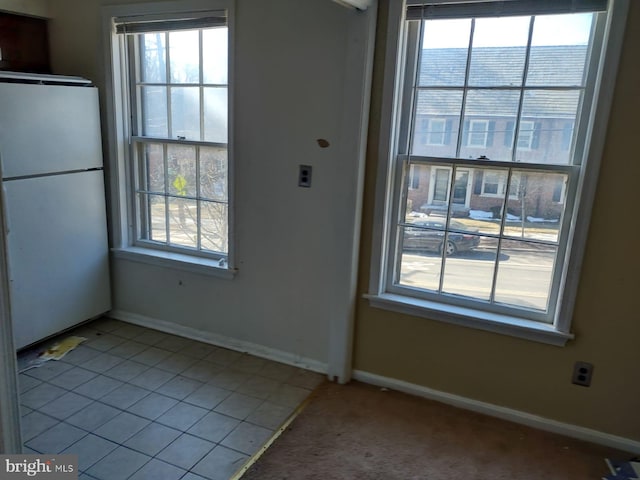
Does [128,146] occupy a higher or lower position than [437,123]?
lower

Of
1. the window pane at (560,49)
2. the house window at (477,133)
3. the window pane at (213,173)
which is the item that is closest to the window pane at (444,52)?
the house window at (477,133)

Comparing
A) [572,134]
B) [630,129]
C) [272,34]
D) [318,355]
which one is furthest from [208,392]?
[630,129]

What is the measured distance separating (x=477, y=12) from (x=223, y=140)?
1547 millimetres

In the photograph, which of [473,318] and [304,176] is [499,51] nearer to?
[304,176]

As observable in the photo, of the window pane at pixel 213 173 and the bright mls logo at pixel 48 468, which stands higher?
the window pane at pixel 213 173

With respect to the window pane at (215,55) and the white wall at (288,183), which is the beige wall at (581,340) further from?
the window pane at (215,55)

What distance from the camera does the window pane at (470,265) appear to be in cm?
240

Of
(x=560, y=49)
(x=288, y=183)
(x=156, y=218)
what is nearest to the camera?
(x=560, y=49)

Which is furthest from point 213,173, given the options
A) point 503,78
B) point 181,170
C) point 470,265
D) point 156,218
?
point 503,78

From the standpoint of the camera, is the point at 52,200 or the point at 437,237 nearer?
the point at 437,237

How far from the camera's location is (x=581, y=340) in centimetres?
223

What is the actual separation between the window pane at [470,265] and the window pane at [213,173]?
1.40m

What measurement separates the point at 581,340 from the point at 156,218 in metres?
2.64

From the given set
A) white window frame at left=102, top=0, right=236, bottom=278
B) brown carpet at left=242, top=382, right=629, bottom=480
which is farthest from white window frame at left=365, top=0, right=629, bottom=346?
white window frame at left=102, top=0, right=236, bottom=278
